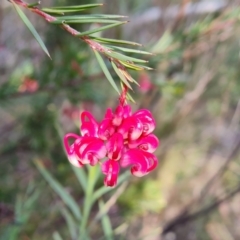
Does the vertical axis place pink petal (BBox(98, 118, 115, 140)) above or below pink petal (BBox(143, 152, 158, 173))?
above

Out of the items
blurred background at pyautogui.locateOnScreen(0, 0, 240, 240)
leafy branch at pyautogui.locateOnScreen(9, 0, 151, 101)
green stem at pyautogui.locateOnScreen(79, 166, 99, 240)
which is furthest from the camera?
blurred background at pyautogui.locateOnScreen(0, 0, 240, 240)

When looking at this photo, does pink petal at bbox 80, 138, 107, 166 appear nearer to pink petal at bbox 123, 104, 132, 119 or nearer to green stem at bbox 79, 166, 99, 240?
pink petal at bbox 123, 104, 132, 119

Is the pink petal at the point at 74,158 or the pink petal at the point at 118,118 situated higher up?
the pink petal at the point at 118,118

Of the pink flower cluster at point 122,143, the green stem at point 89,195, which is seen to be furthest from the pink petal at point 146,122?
the green stem at point 89,195

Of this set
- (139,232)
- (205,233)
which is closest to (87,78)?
(139,232)

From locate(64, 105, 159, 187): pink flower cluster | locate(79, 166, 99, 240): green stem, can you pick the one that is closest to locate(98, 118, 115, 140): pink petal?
locate(64, 105, 159, 187): pink flower cluster

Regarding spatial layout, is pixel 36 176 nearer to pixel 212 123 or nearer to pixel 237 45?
pixel 237 45

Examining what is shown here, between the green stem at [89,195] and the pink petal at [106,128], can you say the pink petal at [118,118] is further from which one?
the green stem at [89,195]

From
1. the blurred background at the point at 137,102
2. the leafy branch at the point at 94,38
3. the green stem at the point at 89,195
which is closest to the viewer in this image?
the leafy branch at the point at 94,38
